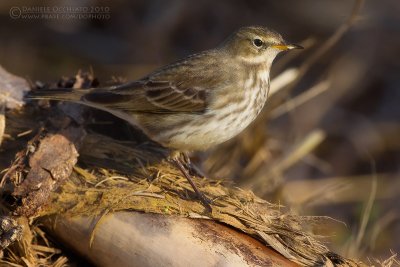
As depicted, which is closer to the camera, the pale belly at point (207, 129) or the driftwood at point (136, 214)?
the driftwood at point (136, 214)

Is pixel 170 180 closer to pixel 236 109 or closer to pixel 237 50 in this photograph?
pixel 236 109

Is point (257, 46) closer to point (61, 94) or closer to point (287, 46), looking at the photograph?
point (287, 46)

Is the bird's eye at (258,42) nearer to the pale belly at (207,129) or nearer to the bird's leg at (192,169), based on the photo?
the pale belly at (207,129)

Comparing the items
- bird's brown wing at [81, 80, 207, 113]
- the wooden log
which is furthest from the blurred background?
the wooden log

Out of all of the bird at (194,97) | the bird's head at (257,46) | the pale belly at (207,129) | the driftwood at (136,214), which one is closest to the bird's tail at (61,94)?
the bird at (194,97)

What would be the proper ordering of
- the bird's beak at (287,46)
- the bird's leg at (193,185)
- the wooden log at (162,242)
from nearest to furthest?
the wooden log at (162,242), the bird's leg at (193,185), the bird's beak at (287,46)

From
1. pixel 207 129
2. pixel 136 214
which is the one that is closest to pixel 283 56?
pixel 207 129

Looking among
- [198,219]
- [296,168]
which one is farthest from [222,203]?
[296,168]

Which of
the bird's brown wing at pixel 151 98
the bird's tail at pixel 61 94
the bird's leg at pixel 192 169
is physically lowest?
the bird's leg at pixel 192 169
